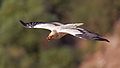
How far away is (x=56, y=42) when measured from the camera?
1389 cm

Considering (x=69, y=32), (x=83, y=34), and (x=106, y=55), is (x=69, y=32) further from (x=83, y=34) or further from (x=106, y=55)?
(x=106, y=55)

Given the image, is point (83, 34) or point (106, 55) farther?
point (106, 55)

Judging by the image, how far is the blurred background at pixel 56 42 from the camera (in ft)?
42.8

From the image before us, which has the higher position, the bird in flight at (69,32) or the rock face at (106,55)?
the bird in flight at (69,32)

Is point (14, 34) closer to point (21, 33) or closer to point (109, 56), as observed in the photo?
point (21, 33)

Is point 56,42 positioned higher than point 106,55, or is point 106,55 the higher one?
point 56,42

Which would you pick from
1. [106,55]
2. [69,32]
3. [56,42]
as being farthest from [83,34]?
[56,42]

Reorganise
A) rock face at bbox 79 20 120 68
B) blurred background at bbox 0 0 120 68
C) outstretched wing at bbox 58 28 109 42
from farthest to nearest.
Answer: rock face at bbox 79 20 120 68 < blurred background at bbox 0 0 120 68 < outstretched wing at bbox 58 28 109 42

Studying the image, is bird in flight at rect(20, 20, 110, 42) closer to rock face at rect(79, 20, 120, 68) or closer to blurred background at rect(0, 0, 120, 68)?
blurred background at rect(0, 0, 120, 68)

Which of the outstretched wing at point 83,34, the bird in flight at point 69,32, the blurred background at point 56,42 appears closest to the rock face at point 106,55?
the blurred background at point 56,42

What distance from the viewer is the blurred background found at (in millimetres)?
13031

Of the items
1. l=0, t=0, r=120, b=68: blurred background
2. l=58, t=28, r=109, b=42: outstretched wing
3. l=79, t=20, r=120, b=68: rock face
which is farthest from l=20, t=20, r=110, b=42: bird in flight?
l=79, t=20, r=120, b=68: rock face

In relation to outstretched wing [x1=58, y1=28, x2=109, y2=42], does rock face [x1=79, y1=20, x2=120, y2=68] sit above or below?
below

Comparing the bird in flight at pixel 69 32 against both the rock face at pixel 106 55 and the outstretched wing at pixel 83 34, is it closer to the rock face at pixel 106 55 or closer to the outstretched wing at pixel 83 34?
the outstretched wing at pixel 83 34
